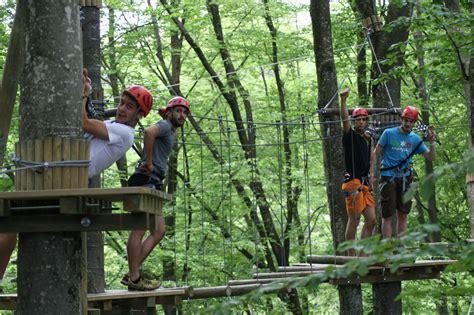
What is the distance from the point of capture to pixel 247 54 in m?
15.2

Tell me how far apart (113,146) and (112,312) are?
2.55 meters

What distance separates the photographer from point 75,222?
3445mm

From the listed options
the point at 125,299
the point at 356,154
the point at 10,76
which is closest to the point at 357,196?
the point at 356,154

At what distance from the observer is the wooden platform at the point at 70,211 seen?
332 centimetres

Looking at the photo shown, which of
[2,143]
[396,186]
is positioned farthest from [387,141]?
[2,143]

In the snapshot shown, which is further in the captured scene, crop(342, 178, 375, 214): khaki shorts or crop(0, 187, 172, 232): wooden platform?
crop(342, 178, 375, 214): khaki shorts

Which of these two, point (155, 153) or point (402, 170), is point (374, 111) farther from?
point (155, 153)

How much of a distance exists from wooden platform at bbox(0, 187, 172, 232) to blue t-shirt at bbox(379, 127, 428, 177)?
3401 mm

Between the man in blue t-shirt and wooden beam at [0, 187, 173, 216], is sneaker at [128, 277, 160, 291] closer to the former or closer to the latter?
the man in blue t-shirt

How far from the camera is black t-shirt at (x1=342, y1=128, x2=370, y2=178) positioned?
6.78 m

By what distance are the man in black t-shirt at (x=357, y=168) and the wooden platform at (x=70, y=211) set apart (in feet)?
11.3

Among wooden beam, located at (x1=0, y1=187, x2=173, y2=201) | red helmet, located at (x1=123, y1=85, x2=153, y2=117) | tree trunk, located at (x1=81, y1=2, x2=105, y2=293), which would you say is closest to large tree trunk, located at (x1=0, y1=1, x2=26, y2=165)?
wooden beam, located at (x1=0, y1=187, x2=173, y2=201)

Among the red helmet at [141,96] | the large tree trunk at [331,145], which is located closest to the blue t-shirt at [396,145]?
the large tree trunk at [331,145]

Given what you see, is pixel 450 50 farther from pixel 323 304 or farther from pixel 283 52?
pixel 323 304
